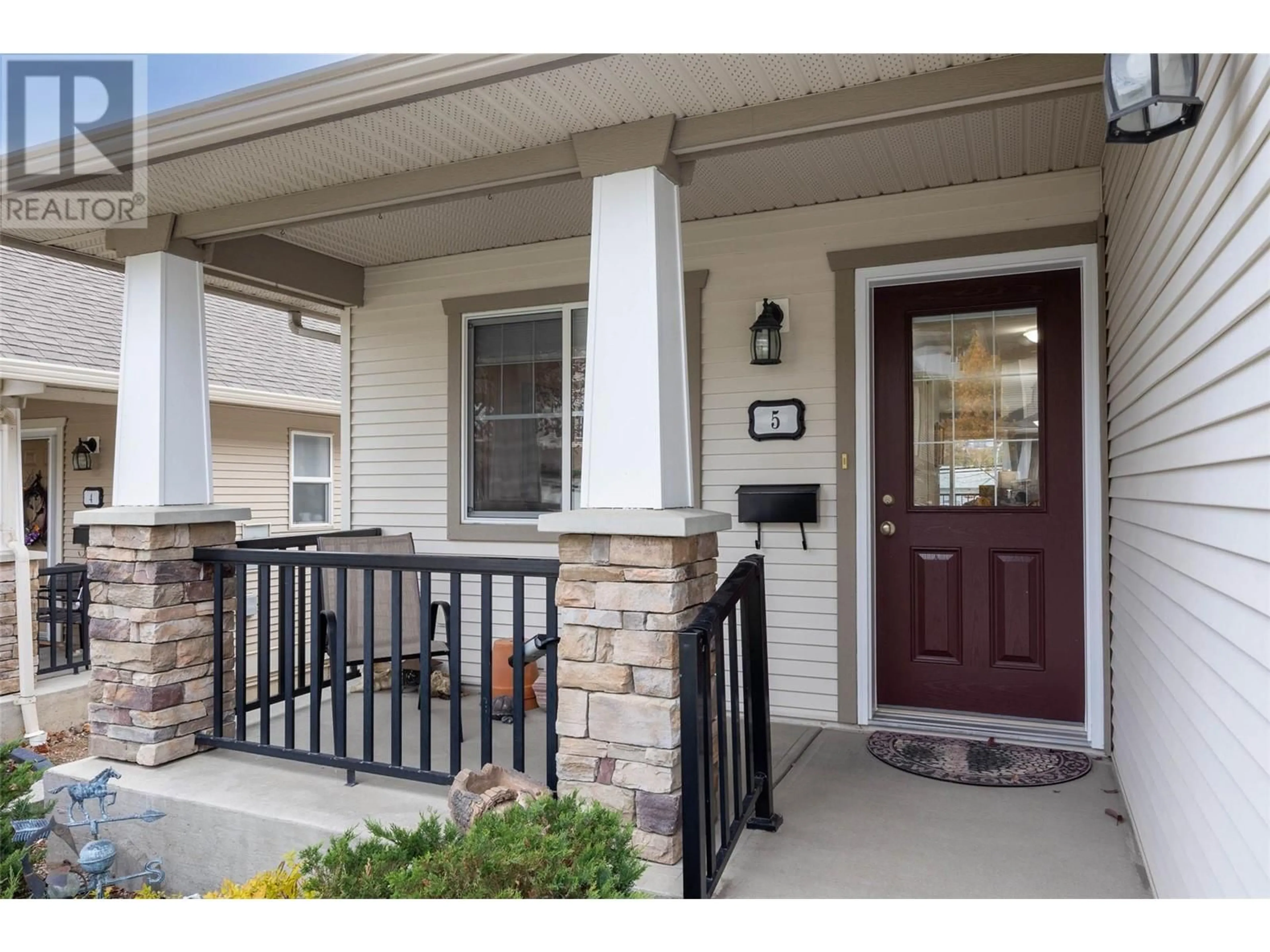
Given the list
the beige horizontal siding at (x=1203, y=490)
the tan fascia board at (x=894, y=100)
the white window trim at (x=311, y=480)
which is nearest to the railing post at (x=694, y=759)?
the beige horizontal siding at (x=1203, y=490)

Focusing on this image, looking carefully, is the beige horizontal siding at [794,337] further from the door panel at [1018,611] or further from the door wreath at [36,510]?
the door wreath at [36,510]

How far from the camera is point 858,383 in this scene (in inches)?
152

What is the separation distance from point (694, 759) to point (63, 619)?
7658mm

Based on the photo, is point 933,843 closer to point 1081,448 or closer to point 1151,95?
point 1081,448

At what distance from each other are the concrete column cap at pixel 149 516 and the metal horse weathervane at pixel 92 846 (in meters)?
0.96

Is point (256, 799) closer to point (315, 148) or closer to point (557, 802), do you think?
point (557, 802)

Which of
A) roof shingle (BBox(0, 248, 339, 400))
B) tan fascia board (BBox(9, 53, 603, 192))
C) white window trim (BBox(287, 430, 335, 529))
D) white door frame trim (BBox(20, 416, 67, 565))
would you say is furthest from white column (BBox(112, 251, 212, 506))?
white window trim (BBox(287, 430, 335, 529))

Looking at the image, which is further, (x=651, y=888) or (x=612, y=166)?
(x=612, y=166)

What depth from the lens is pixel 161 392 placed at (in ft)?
11.5

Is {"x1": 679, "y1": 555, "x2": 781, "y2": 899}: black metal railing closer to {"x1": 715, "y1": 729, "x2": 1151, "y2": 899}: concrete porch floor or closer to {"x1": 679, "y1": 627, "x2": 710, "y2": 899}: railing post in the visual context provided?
{"x1": 679, "y1": 627, "x2": 710, "y2": 899}: railing post

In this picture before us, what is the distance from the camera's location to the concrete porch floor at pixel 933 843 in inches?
92.2

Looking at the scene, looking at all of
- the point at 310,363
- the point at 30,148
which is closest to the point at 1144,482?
the point at 30,148

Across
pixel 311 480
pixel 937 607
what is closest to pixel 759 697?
pixel 937 607

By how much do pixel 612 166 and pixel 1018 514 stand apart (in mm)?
2357
